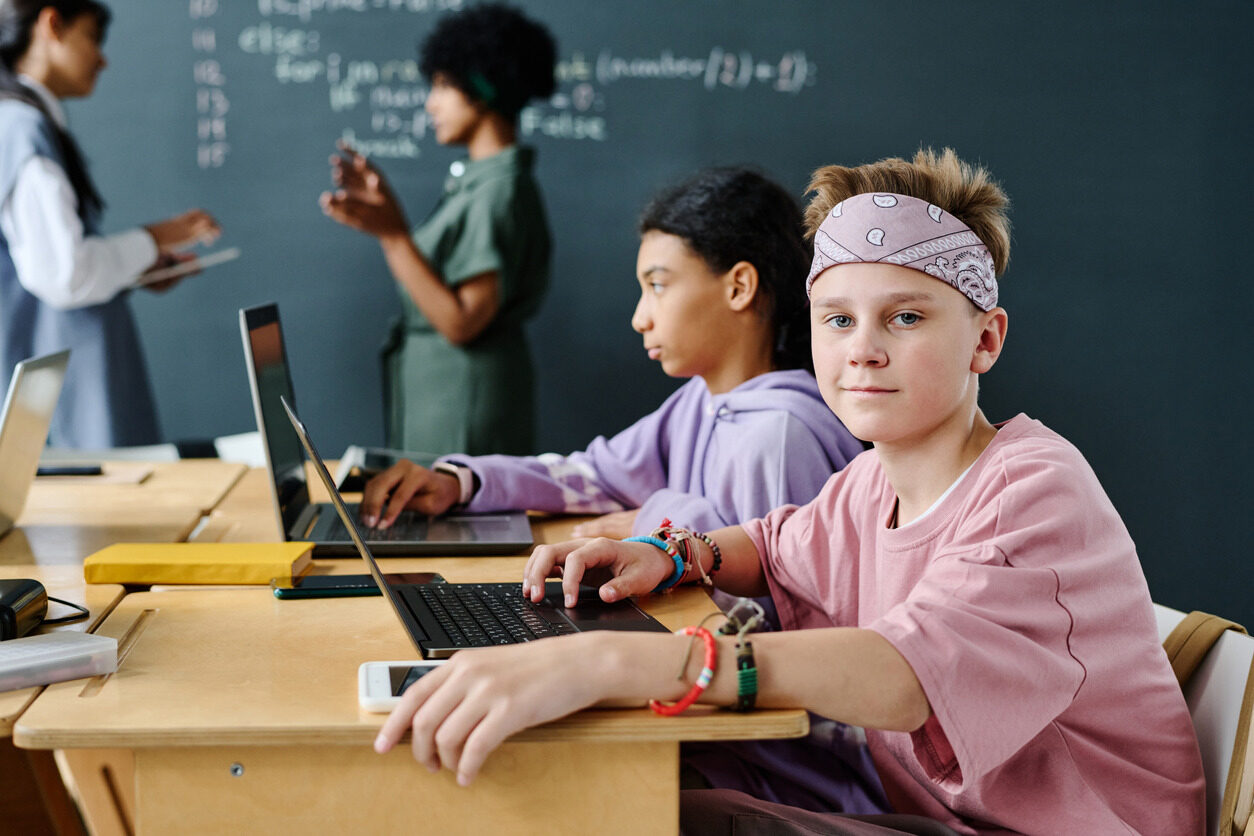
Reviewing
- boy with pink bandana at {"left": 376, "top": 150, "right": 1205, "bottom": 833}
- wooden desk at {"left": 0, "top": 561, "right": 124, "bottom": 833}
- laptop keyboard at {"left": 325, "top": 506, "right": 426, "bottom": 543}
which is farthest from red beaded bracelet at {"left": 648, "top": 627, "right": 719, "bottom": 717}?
wooden desk at {"left": 0, "top": 561, "right": 124, "bottom": 833}

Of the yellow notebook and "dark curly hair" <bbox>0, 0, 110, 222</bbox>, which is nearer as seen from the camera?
the yellow notebook

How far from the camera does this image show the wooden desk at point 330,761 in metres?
0.80

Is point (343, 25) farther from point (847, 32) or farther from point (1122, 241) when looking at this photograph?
point (1122, 241)

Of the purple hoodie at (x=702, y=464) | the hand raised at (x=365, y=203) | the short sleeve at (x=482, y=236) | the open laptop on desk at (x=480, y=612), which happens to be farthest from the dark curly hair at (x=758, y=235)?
the hand raised at (x=365, y=203)

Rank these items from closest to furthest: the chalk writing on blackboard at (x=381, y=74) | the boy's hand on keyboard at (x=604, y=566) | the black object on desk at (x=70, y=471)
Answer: the boy's hand on keyboard at (x=604, y=566) → the black object on desk at (x=70, y=471) → the chalk writing on blackboard at (x=381, y=74)

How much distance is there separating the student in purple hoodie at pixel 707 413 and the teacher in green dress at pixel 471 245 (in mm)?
1082

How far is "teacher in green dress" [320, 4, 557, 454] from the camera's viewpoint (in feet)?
9.00

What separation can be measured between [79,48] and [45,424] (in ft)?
5.67

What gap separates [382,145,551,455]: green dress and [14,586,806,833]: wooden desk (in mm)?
1942

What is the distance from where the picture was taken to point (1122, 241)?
312 cm

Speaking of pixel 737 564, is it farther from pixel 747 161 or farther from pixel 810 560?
pixel 747 161

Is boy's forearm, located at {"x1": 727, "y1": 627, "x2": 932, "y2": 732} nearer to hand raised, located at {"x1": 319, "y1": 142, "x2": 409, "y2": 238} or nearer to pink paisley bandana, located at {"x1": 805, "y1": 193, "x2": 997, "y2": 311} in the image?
pink paisley bandana, located at {"x1": 805, "y1": 193, "x2": 997, "y2": 311}

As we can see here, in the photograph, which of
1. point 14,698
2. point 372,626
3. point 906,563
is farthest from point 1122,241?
point 14,698

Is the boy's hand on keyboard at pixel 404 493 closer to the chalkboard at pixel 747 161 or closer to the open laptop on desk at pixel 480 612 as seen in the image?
the open laptop on desk at pixel 480 612
